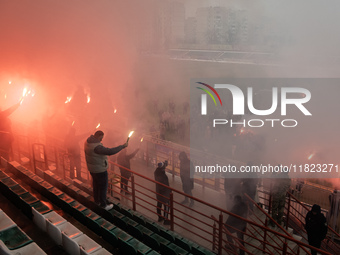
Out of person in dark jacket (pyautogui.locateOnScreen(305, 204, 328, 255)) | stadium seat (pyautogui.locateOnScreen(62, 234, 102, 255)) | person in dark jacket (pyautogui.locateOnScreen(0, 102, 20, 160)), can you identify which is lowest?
person in dark jacket (pyautogui.locateOnScreen(305, 204, 328, 255))

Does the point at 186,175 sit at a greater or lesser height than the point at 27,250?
lesser

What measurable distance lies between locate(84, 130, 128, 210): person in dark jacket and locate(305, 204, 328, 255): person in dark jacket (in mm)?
1967

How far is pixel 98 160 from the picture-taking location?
2516 mm

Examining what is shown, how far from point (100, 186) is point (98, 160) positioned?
262mm

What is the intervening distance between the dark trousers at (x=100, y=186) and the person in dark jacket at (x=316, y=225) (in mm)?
2042

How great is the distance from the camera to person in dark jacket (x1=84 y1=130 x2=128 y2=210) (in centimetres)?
246

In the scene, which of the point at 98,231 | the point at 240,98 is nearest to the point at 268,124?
the point at 240,98

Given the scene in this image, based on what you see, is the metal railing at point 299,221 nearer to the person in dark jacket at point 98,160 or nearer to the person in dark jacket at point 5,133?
the person in dark jacket at point 98,160

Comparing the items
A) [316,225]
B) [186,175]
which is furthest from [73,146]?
[316,225]

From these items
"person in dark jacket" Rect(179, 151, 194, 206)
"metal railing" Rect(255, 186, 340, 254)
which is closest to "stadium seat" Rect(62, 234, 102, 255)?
"person in dark jacket" Rect(179, 151, 194, 206)

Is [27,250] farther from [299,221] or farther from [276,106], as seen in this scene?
[276,106]

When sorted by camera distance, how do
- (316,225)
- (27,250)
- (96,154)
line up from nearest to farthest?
(27,250)
(96,154)
(316,225)

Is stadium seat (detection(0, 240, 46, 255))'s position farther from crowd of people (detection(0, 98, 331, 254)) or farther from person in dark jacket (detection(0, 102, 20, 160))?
person in dark jacket (detection(0, 102, 20, 160))

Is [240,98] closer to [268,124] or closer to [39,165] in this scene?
[268,124]
